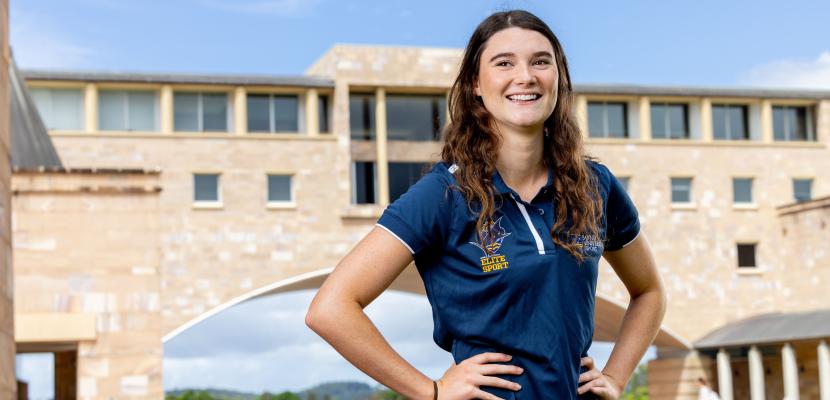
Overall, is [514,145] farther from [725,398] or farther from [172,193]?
[725,398]

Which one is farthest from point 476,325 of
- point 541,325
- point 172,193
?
point 172,193

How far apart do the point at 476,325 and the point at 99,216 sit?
59.2 feet

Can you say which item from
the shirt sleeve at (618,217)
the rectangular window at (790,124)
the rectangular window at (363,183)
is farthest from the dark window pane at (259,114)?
the shirt sleeve at (618,217)

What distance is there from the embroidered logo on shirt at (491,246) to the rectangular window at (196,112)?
32.6m

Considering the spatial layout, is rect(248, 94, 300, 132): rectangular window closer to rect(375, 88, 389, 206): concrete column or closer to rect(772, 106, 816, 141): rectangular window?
rect(375, 88, 389, 206): concrete column

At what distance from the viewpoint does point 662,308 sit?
3.02m

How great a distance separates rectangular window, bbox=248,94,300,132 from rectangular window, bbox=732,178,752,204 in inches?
495

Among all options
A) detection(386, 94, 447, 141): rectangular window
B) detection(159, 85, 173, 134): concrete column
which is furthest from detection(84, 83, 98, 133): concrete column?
detection(386, 94, 447, 141): rectangular window

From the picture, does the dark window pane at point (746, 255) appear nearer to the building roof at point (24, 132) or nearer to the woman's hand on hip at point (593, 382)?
the building roof at point (24, 132)

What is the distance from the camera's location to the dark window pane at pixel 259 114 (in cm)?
3506

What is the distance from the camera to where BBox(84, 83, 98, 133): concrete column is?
111ft

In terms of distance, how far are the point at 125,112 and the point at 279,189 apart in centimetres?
440

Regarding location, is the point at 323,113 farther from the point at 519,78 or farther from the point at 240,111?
the point at 519,78

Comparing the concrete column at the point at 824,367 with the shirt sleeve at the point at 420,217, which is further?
the concrete column at the point at 824,367
